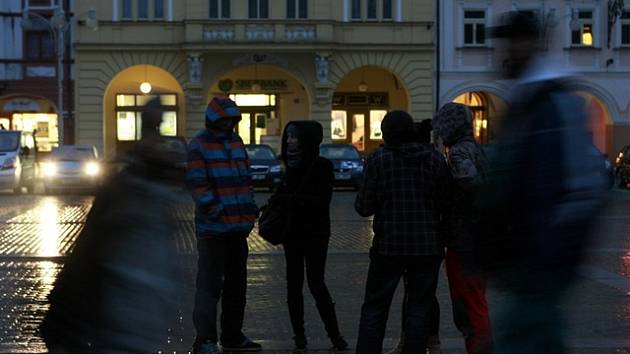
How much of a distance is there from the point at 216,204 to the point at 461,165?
1.82 meters

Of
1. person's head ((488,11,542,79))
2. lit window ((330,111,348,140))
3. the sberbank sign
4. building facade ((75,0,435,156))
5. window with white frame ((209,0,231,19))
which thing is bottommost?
person's head ((488,11,542,79))

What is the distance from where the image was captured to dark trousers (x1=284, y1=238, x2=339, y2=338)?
7.95 meters

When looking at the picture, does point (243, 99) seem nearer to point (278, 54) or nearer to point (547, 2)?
point (278, 54)

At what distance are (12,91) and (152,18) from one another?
8809 millimetres

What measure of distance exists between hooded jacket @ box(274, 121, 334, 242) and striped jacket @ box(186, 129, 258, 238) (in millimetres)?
409

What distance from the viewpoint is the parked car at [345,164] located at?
3291 centimetres

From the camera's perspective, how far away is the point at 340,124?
1810 inches

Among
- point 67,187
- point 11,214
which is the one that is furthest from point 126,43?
point 11,214

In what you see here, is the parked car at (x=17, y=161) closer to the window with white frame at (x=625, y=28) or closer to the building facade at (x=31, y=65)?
the building facade at (x=31, y=65)

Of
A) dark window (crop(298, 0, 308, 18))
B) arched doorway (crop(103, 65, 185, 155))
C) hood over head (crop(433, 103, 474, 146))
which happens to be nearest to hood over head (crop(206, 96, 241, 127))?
hood over head (crop(433, 103, 474, 146))

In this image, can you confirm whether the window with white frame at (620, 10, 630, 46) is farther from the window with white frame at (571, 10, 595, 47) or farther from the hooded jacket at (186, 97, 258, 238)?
the hooded jacket at (186, 97, 258, 238)

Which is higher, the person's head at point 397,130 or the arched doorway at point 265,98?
the arched doorway at point 265,98

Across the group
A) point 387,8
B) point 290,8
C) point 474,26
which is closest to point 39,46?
point 290,8

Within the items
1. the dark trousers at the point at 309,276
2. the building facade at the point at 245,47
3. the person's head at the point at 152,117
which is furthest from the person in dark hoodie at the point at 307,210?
the building facade at the point at 245,47
